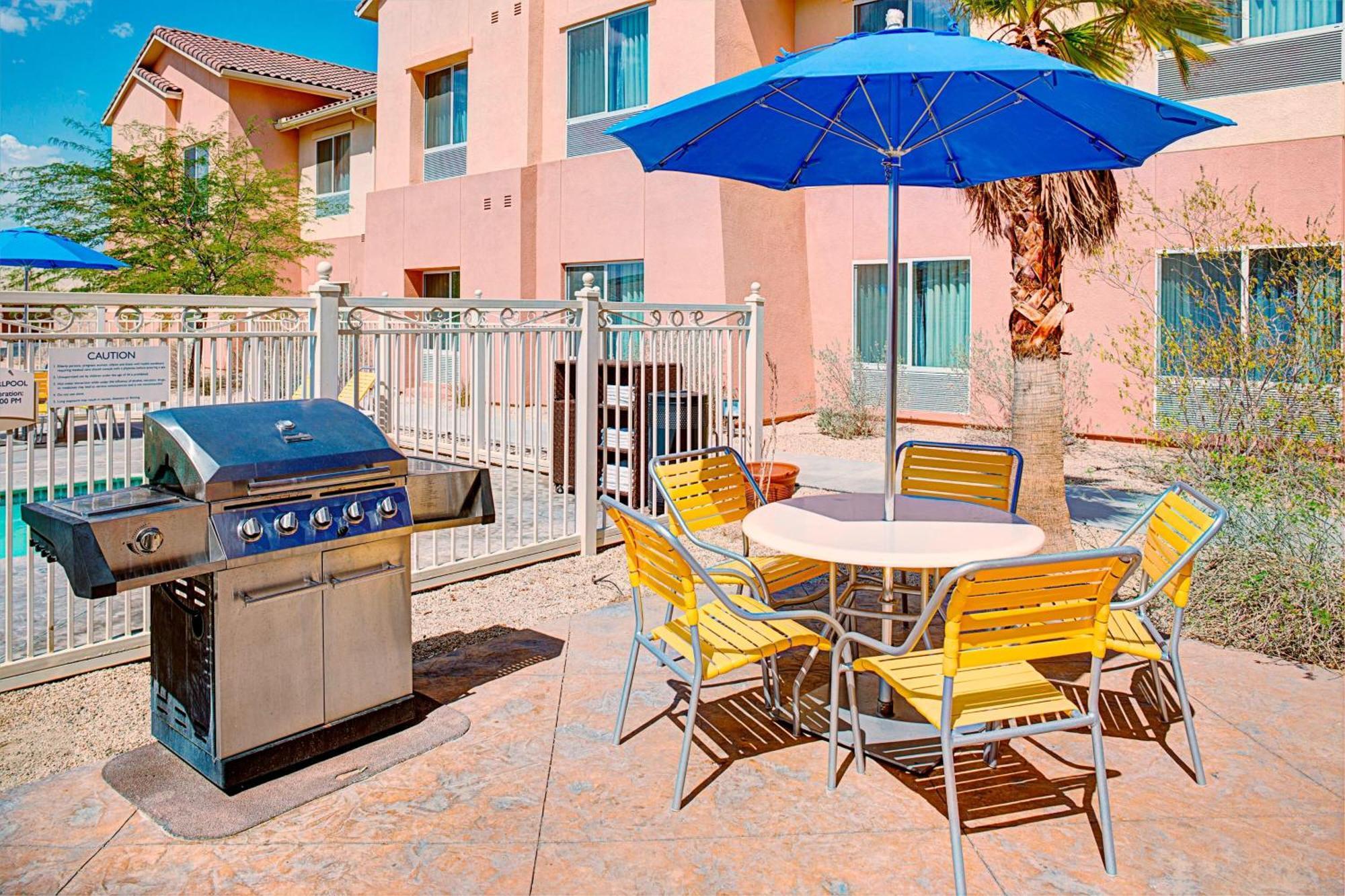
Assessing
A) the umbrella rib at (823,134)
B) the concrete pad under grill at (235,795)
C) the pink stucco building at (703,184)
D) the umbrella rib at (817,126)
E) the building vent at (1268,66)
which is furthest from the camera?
the pink stucco building at (703,184)

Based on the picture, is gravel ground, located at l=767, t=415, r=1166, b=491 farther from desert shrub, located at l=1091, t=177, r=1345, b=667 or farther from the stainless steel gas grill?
the stainless steel gas grill

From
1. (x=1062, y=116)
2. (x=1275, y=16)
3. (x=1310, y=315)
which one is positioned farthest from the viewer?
(x=1275, y=16)

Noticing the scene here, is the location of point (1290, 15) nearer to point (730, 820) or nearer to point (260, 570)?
point (730, 820)

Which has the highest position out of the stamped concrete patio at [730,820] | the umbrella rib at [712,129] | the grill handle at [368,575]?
the umbrella rib at [712,129]

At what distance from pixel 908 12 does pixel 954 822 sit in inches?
558

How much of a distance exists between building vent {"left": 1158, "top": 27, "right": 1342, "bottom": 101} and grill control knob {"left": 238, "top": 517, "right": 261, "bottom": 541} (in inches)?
456

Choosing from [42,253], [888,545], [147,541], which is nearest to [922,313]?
[888,545]

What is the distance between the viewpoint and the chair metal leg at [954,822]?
9.78 feet

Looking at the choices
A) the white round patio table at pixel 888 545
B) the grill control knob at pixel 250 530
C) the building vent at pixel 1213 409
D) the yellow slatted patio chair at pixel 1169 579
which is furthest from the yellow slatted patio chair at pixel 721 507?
the building vent at pixel 1213 409

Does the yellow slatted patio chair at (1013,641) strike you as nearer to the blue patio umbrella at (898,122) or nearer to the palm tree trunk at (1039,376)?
the blue patio umbrella at (898,122)

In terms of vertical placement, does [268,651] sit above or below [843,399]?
below

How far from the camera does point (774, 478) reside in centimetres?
839

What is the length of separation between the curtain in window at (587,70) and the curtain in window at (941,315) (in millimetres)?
6136

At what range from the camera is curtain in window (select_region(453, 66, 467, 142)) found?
18.9 metres
